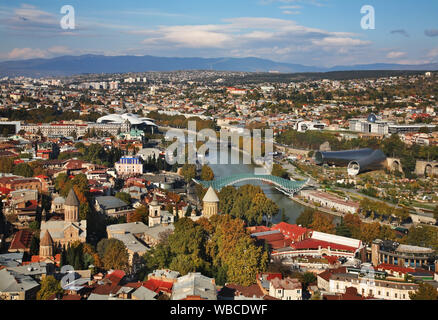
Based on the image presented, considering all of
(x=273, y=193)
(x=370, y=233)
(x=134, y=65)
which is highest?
(x=134, y=65)

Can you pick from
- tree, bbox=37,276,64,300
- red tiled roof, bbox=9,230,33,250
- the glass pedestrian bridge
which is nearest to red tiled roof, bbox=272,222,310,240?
red tiled roof, bbox=9,230,33,250

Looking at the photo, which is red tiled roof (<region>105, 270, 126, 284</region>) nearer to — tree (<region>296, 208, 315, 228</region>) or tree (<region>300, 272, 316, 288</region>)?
tree (<region>300, 272, 316, 288</region>)

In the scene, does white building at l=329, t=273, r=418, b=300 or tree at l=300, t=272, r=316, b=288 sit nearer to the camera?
white building at l=329, t=273, r=418, b=300

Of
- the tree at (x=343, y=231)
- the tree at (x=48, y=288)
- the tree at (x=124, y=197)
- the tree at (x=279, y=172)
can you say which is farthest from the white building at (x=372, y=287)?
the tree at (x=279, y=172)

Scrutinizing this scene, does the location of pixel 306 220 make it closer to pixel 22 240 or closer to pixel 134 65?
pixel 22 240

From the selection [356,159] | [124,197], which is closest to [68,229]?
[124,197]
